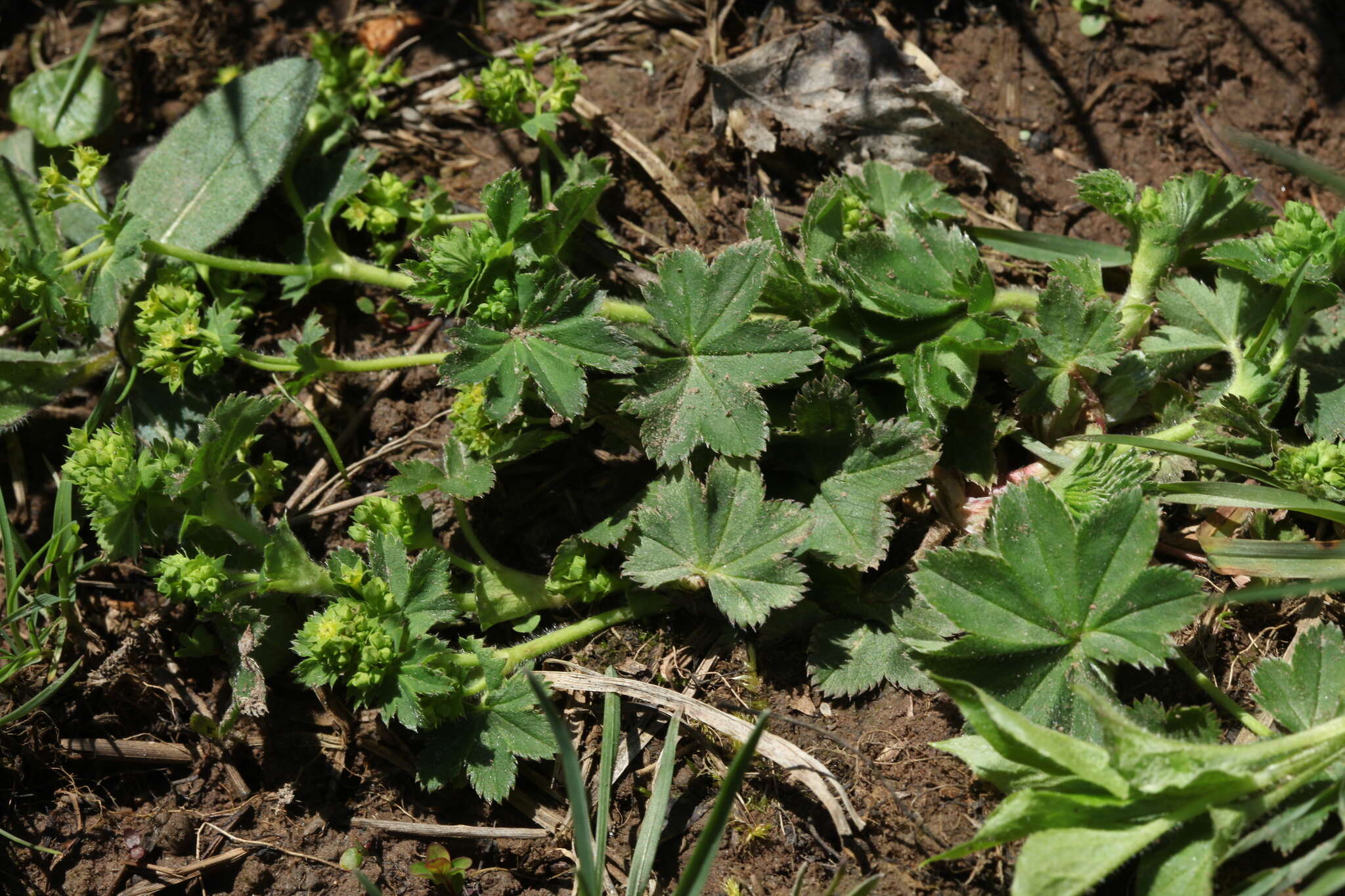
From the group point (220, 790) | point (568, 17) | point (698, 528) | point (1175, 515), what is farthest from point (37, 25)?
point (1175, 515)

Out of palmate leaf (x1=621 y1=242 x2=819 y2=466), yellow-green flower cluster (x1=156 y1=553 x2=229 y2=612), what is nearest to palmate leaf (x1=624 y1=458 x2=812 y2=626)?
palmate leaf (x1=621 y1=242 x2=819 y2=466)

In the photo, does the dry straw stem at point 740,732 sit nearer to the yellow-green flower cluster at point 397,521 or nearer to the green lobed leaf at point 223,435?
the yellow-green flower cluster at point 397,521

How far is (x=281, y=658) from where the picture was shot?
3246mm

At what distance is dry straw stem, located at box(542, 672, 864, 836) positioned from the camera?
2.76 meters

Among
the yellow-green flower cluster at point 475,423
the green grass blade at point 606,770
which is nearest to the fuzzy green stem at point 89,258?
the yellow-green flower cluster at point 475,423

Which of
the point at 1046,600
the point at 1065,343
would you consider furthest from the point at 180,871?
the point at 1065,343

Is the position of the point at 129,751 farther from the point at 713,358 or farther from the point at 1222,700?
the point at 1222,700

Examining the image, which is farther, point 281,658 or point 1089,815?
point 281,658

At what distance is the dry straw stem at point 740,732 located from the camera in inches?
109

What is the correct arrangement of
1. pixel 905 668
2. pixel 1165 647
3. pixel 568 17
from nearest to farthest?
pixel 1165 647
pixel 905 668
pixel 568 17

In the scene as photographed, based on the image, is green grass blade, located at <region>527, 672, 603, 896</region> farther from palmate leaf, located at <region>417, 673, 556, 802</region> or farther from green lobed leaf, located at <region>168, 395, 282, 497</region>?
green lobed leaf, located at <region>168, 395, 282, 497</region>

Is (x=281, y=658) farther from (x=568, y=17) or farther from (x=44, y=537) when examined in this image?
(x=568, y=17)

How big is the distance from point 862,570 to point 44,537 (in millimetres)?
2807

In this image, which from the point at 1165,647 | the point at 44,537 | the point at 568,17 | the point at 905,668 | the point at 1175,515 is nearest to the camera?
the point at 1165,647
